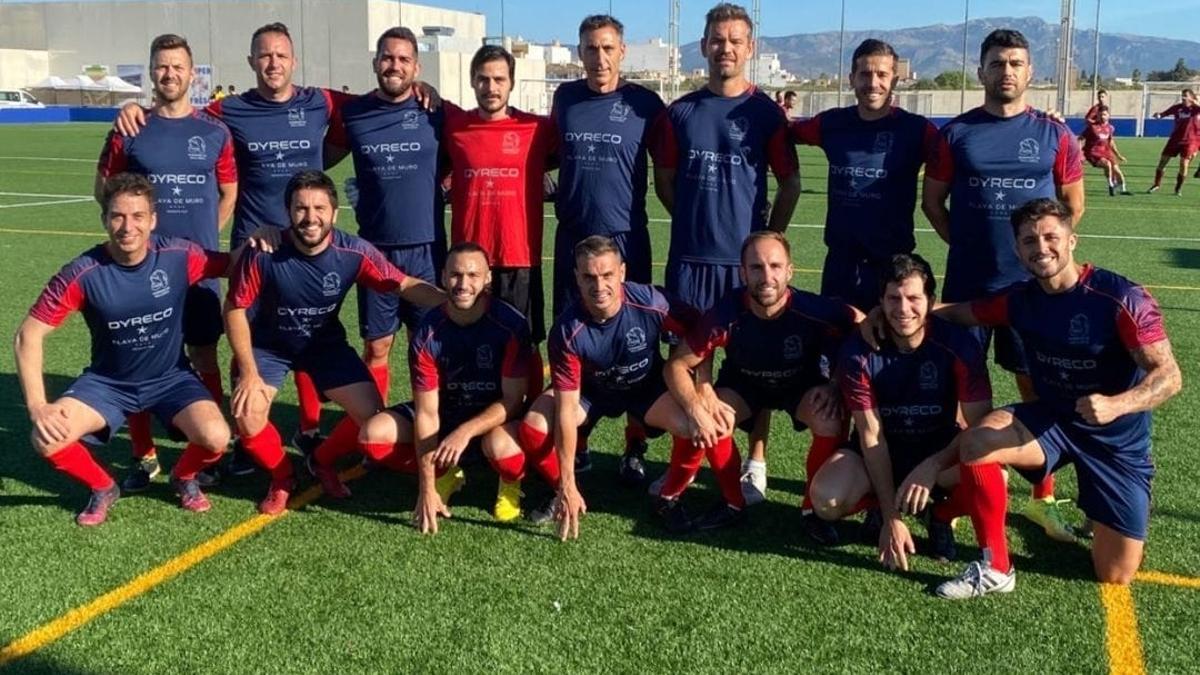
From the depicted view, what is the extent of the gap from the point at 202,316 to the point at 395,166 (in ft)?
3.81

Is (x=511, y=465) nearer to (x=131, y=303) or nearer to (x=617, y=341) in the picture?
(x=617, y=341)

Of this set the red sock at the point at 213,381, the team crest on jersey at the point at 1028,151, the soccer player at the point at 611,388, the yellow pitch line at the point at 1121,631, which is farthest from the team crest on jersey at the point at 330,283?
the yellow pitch line at the point at 1121,631

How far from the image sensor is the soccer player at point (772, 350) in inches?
169

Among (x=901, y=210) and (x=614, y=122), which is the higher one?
(x=614, y=122)

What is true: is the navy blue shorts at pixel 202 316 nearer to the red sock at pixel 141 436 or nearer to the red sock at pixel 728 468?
the red sock at pixel 141 436

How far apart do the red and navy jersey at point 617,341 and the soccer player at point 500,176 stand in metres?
0.79

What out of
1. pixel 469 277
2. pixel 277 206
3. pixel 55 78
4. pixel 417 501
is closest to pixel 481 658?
pixel 417 501

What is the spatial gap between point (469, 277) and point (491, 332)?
0.28m

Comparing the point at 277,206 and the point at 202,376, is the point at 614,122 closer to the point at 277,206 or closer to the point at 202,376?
the point at 277,206

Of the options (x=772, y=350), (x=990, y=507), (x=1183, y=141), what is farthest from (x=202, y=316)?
(x=1183, y=141)

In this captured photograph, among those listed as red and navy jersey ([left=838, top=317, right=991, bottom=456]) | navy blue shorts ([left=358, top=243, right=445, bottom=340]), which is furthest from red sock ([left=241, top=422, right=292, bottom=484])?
red and navy jersey ([left=838, top=317, right=991, bottom=456])

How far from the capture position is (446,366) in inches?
181

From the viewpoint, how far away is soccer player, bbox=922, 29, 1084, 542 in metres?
4.52

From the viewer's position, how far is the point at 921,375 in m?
4.14
